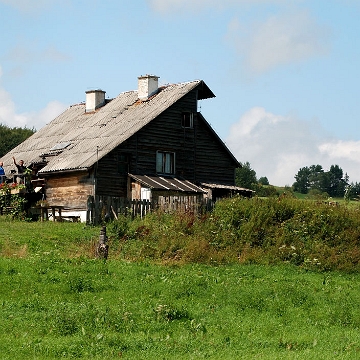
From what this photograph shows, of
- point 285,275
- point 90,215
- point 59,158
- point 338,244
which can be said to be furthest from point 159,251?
point 59,158

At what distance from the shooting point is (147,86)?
47.3 m

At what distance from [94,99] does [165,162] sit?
28.9 feet

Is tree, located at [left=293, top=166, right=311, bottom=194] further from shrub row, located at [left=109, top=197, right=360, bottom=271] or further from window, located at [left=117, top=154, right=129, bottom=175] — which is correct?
shrub row, located at [left=109, top=197, right=360, bottom=271]

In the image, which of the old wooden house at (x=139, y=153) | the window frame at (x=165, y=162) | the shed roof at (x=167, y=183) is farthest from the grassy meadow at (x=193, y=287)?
the window frame at (x=165, y=162)

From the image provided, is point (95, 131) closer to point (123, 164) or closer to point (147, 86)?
point (123, 164)

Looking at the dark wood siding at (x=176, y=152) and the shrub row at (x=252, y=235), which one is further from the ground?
the dark wood siding at (x=176, y=152)

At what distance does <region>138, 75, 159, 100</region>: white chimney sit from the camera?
47312 mm

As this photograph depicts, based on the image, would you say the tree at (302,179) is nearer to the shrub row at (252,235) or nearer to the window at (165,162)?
the window at (165,162)

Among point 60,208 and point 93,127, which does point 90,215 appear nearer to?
point 60,208

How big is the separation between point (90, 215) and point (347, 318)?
17.3m

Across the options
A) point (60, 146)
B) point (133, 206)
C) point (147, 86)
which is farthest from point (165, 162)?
point (133, 206)

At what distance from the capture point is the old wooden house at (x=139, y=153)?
4181 centimetres

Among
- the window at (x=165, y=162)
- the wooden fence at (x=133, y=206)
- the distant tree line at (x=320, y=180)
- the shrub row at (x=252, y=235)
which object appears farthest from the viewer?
the distant tree line at (x=320, y=180)

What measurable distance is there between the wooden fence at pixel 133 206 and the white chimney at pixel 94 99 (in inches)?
688
